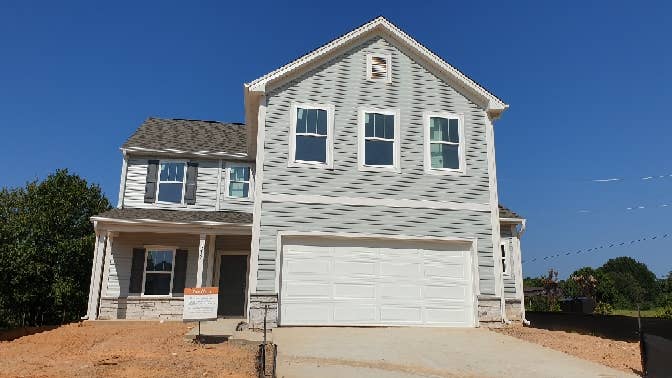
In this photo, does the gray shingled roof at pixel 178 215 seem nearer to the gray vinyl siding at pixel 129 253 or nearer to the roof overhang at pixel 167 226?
the roof overhang at pixel 167 226

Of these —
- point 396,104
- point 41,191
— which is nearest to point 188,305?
point 396,104

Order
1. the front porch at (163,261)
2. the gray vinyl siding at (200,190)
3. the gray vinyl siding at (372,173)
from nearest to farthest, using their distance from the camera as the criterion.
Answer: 1. the gray vinyl siding at (372,173)
2. the front porch at (163,261)
3. the gray vinyl siding at (200,190)

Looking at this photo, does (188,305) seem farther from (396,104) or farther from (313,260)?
(396,104)

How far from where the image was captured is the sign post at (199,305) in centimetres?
1031

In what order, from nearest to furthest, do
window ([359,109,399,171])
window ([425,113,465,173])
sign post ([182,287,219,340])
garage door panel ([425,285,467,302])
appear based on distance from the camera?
sign post ([182,287,219,340]), garage door panel ([425,285,467,302]), window ([359,109,399,171]), window ([425,113,465,173])

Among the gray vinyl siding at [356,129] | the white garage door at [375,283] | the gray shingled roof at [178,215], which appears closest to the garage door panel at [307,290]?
the white garage door at [375,283]

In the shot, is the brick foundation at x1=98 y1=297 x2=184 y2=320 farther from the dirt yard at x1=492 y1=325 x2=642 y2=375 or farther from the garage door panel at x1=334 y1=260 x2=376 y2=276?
the dirt yard at x1=492 y1=325 x2=642 y2=375

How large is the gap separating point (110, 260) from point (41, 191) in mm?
12060

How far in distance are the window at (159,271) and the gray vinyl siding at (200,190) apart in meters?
1.88

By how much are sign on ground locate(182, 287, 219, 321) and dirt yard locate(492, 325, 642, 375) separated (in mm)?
6946

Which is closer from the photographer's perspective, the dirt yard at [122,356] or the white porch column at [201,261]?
the dirt yard at [122,356]

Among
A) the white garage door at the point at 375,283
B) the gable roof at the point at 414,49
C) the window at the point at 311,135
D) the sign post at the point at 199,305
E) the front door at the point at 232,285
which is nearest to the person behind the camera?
the sign post at the point at 199,305

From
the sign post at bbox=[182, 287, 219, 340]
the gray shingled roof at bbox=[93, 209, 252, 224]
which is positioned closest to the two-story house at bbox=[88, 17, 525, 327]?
the sign post at bbox=[182, 287, 219, 340]

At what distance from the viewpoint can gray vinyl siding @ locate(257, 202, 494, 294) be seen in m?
11.7
